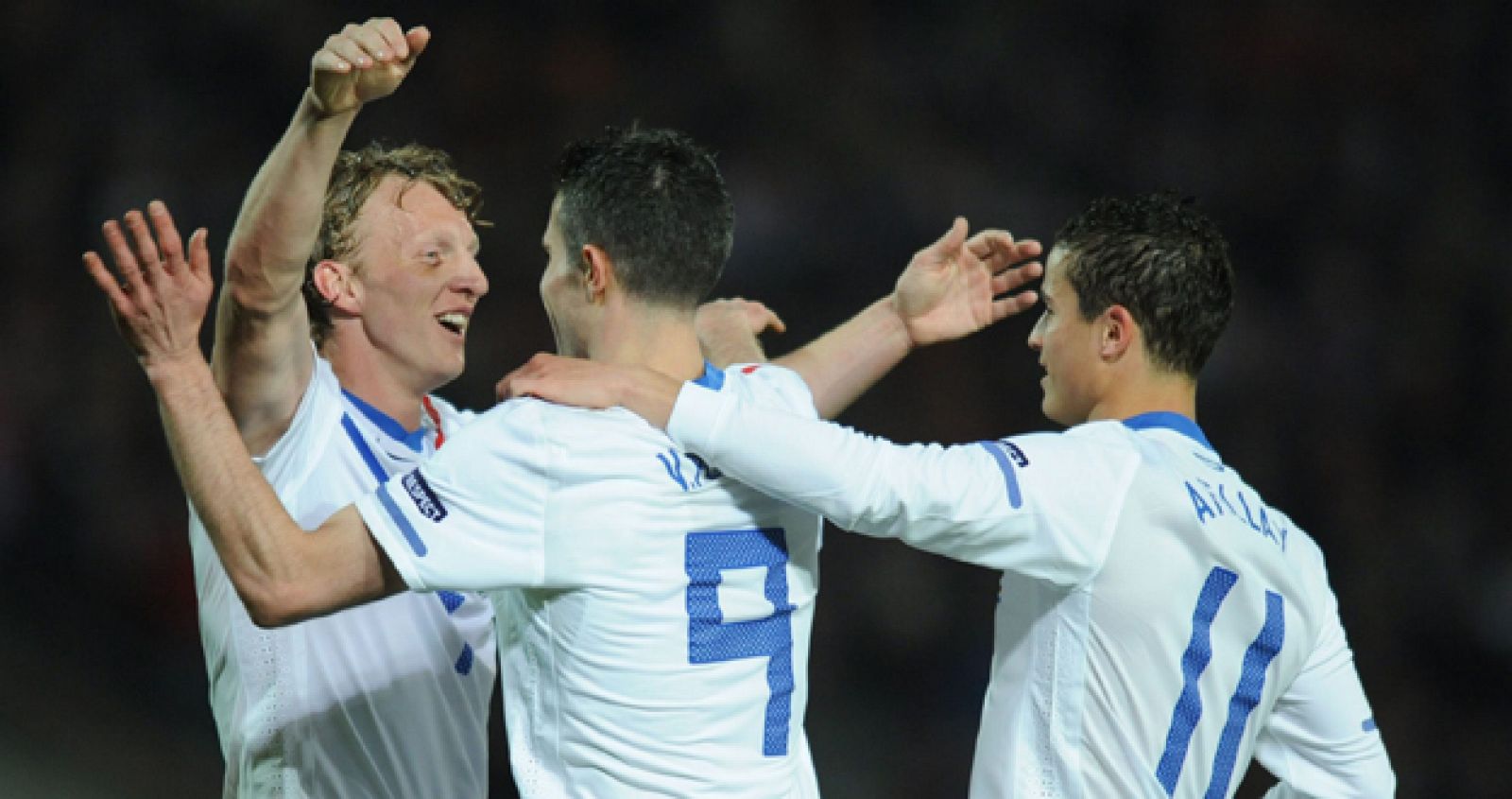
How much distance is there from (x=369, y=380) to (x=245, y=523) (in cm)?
99

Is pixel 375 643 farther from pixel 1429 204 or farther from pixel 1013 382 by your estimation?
pixel 1429 204

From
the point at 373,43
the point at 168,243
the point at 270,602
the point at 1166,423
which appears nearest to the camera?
the point at 270,602

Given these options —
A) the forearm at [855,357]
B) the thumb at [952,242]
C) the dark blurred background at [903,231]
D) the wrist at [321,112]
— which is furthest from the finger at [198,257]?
the dark blurred background at [903,231]

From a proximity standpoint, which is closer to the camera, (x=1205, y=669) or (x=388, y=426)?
(x=1205, y=669)

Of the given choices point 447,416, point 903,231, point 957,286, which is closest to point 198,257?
point 447,416

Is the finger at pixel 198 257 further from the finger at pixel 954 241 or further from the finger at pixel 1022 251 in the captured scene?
the finger at pixel 1022 251

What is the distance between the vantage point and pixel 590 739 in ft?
7.82

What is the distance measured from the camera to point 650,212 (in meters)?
2.48

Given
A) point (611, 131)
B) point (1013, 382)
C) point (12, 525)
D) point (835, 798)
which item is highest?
point (611, 131)

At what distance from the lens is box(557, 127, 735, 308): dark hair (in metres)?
2.47

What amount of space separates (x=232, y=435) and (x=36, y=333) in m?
4.68

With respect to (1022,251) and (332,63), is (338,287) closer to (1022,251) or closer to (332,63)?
(332,63)

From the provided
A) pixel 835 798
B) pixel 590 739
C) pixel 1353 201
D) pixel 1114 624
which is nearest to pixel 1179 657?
pixel 1114 624

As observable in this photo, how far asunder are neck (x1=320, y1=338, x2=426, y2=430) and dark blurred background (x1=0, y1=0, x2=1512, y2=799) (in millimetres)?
2996
